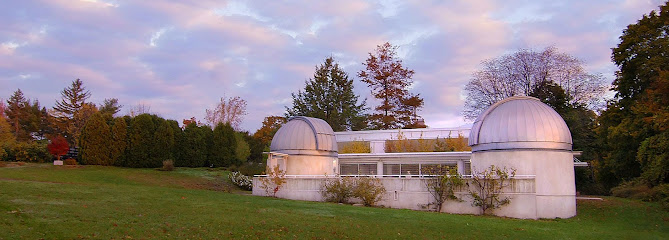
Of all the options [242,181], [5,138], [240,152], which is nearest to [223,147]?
[240,152]

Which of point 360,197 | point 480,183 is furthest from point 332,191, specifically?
point 480,183

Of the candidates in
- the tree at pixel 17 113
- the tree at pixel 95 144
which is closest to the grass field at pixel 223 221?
the tree at pixel 95 144

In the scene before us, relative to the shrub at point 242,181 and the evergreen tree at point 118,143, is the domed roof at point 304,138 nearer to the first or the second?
the shrub at point 242,181

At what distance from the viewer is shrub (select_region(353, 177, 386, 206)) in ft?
72.3

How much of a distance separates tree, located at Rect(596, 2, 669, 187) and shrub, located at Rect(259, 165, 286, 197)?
56.2ft

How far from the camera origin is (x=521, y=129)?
68.6 ft

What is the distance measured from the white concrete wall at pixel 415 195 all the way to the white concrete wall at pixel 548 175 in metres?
0.72

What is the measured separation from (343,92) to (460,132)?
1572cm

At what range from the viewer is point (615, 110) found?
1142 inches

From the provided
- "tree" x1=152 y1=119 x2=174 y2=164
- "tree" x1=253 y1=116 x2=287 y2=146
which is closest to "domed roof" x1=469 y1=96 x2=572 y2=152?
"tree" x1=152 y1=119 x2=174 y2=164

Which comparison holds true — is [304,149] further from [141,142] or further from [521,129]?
[141,142]

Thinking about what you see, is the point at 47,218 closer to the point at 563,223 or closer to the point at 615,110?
the point at 563,223

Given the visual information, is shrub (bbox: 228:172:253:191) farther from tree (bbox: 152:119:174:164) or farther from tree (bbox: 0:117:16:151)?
tree (bbox: 0:117:16:151)

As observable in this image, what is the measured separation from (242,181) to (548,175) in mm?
17714
